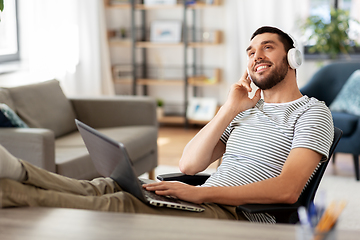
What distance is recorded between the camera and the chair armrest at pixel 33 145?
2361 millimetres

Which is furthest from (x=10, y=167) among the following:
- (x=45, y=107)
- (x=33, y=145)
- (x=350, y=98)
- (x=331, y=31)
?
(x=331, y=31)

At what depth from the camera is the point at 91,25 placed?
5055 mm

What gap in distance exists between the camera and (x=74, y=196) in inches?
45.6

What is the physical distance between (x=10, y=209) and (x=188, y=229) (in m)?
0.40

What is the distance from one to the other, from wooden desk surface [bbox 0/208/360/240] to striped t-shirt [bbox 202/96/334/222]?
0.60 m

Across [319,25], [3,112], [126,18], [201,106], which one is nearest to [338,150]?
[319,25]

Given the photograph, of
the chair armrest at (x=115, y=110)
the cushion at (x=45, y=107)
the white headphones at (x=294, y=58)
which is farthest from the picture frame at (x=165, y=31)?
the white headphones at (x=294, y=58)

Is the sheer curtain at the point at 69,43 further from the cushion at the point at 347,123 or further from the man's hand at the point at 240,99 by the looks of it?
the man's hand at the point at 240,99

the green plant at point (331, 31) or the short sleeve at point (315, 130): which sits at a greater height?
the green plant at point (331, 31)

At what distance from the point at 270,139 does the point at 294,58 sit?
31 centimetres

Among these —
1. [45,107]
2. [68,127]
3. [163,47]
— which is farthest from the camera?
[163,47]

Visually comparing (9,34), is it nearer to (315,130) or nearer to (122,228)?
(315,130)

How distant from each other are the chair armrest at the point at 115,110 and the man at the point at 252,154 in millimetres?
1562

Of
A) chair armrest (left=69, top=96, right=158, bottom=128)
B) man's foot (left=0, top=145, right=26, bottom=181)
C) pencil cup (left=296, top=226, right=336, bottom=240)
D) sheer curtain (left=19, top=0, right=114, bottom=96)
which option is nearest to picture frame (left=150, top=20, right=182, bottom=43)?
sheer curtain (left=19, top=0, right=114, bottom=96)
